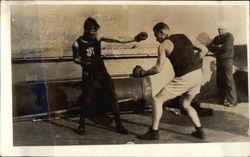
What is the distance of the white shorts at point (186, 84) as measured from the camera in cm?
133

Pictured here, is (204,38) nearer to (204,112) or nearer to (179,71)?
(179,71)

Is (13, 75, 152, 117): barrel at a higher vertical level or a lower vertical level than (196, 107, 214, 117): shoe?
higher

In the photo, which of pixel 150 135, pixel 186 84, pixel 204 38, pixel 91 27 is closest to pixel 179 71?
pixel 186 84

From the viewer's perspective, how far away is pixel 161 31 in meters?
1.36

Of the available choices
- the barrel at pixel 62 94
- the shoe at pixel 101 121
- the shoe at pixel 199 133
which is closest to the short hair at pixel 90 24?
the barrel at pixel 62 94

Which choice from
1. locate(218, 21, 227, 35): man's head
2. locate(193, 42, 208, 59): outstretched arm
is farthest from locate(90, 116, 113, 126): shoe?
locate(218, 21, 227, 35): man's head

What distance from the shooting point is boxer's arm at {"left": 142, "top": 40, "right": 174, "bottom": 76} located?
134cm

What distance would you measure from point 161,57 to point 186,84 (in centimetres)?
15

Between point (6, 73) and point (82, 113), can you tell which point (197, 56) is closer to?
point (82, 113)

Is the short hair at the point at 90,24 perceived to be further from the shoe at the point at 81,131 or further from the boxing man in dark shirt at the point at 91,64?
the shoe at the point at 81,131

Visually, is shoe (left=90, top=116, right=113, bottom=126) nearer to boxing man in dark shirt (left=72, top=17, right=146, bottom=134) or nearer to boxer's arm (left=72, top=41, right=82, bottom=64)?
boxing man in dark shirt (left=72, top=17, right=146, bottom=134)

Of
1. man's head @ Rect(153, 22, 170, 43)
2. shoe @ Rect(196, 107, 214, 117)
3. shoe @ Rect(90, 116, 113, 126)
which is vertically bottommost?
shoe @ Rect(90, 116, 113, 126)

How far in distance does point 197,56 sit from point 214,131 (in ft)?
1.03

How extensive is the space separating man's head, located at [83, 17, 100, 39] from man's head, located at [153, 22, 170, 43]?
24 cm
